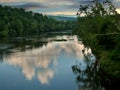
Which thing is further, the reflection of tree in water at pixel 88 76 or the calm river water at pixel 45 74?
the calm river water at pixel 45 74

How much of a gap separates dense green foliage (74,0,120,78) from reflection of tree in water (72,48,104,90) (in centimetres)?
149

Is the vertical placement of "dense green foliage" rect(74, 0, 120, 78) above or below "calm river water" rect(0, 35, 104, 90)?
above

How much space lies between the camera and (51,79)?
4078 cm

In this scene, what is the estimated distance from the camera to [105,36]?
168 feet

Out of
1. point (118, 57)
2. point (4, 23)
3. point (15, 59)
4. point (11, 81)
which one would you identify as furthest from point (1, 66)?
point (4, 23)

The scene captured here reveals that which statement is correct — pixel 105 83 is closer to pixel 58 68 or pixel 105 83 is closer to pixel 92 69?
pixel 92 69

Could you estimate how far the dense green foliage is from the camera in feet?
124

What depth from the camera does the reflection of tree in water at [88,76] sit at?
36669mm

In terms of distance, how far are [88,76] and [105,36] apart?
1136 cm

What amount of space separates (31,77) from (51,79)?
290 cm

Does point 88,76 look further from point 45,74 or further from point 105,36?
point 105,36

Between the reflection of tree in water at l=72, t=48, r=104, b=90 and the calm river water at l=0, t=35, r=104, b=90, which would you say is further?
the calm river water at l=0, t=35, r=104, b=90

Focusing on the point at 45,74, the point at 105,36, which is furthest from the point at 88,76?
the point at 105,36

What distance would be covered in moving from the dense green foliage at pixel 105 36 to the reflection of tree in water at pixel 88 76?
Result: 1495 millimetres
